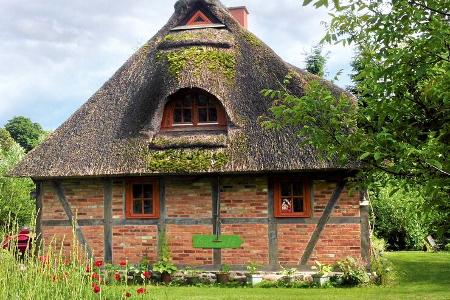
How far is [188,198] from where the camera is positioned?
11672mm

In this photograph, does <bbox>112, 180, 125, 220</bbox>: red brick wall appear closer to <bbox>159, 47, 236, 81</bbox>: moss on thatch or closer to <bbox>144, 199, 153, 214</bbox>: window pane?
<bbox>144, 199, 153, 214</bbox>: window pane

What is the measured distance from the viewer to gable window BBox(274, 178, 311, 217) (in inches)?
446

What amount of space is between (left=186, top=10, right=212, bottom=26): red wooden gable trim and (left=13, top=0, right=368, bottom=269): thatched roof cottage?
32.4 inches

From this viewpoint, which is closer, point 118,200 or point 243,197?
point 243,197

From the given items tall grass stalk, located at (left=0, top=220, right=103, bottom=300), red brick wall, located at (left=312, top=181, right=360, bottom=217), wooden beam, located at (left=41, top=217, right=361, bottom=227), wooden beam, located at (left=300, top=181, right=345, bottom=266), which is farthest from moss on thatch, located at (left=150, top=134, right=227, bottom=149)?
tall grass stalk, located at (left=0, top=220, right=103, bottom=300)

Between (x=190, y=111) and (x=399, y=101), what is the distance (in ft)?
23.7

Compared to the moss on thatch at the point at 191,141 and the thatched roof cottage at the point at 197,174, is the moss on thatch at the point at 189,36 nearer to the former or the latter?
the thatched roof cottage at the point at 197,174

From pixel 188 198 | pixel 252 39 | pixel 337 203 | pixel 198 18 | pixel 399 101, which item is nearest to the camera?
pixel 399 101

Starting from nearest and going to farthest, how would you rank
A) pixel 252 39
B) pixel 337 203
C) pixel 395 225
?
pixel 337 203 < pixel 252 39 < pixel 395 225

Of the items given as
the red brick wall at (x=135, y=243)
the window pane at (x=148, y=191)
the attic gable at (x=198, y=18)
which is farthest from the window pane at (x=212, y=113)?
the red brick wall at (x=135, y=243)

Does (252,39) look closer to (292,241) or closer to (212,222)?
(212,222)

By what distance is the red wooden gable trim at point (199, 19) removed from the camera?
1371cm

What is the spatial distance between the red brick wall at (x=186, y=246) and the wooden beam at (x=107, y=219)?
1.22 meters

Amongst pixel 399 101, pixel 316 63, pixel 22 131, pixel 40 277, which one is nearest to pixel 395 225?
pixel 316 63
